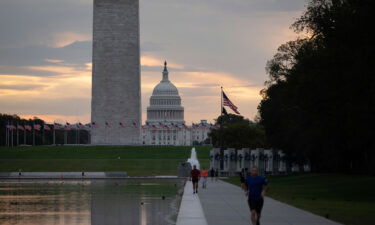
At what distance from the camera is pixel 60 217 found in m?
30.7

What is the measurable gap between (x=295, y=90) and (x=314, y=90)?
163 inches

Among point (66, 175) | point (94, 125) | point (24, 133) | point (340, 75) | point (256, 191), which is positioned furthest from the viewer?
point (24, 133)

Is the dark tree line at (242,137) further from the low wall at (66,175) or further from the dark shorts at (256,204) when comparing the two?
the dark shorts at (256,204)

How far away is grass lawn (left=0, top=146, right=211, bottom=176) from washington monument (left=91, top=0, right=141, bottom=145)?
208 inches

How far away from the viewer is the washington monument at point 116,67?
122 meters

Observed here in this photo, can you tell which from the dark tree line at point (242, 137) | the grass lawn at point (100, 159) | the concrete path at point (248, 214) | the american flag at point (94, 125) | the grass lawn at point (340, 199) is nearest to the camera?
the concrete path at point (248, 214)

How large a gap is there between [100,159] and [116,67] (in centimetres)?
1873

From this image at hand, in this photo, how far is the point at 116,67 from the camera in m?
124

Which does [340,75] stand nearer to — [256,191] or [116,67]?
[256,191]

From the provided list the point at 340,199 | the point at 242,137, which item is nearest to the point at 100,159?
the point at 242,137

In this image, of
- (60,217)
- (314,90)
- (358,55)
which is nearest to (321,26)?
(314,90)

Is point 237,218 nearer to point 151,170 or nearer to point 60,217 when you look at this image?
point 60,217

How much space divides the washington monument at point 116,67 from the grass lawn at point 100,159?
527 cm

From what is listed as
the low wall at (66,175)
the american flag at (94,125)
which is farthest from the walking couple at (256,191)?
the american flag at (94,125)
